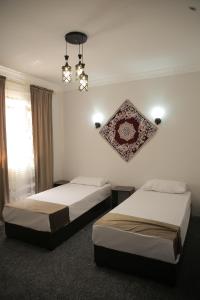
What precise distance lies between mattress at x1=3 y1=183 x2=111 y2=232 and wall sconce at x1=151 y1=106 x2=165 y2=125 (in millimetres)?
1556

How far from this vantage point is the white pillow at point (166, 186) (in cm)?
345

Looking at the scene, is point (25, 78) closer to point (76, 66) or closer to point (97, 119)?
point (97, 119)

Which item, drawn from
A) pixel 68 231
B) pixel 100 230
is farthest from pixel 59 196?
pixel 100 230

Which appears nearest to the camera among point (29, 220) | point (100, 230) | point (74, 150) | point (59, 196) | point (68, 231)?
A: point (100, 230)

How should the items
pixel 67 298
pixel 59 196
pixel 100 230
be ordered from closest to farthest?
pixel 67 298, pixel 100 230, pixel 59 196

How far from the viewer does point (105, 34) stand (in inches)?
95.7

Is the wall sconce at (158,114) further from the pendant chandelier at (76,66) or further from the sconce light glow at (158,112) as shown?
the pendant chandelier at (76,66)

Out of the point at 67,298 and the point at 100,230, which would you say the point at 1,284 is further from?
the point at 100,230

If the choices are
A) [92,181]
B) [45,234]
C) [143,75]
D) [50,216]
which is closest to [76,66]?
[50,216]

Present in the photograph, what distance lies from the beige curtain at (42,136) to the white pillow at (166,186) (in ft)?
6.49

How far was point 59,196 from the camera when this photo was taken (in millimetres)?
3438

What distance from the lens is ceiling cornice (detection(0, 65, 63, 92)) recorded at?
3.54 metres

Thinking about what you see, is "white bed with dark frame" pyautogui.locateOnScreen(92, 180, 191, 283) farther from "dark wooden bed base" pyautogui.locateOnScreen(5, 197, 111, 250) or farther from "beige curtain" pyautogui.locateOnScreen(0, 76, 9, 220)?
"beige curtain" pyautogui.locateOnScreen(0, 76, 9, 220)

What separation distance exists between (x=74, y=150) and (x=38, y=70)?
72.7 inches
